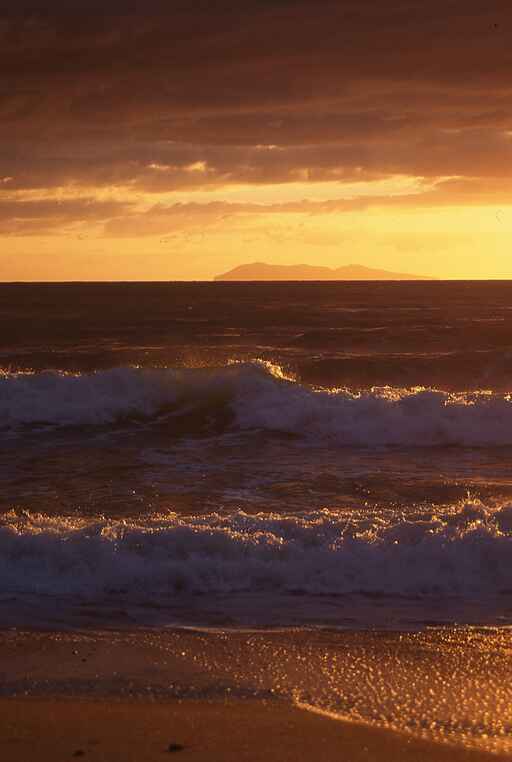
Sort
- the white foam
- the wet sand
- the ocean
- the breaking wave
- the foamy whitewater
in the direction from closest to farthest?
1. the wet sand
2. the ocean
3. the foamy whitewater
4. the white foam
5. the breaking wave

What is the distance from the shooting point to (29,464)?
1515 cm

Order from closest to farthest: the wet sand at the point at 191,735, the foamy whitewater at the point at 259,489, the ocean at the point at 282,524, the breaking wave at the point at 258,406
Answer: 1. the wet sand at the point at 191,735
2. the ocean at the point at 282,524
3. the foamy whitewater at the point at 259,489
4. the breaking wave at the point at 258,406

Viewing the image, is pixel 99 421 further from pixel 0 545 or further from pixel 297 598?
pixel 297 598

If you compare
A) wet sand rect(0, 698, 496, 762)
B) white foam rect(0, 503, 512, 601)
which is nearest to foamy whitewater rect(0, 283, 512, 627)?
white foam rect(0, 503, 512, 601)

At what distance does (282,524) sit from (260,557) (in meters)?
0.78

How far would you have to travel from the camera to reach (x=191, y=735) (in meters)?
5.46

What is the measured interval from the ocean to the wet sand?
261 mm

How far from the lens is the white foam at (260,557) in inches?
337

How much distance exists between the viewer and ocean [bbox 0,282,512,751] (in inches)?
267

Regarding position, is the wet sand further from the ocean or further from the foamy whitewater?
the foamy whitewater

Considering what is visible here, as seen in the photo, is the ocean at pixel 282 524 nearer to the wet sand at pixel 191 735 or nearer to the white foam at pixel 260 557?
the white foam at pixel 260 557

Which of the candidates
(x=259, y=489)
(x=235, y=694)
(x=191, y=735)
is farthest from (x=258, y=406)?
(x=191, y=735)

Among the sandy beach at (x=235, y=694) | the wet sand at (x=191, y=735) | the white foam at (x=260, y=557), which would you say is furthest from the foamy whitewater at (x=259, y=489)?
the wet sand at (x=191, y=735)

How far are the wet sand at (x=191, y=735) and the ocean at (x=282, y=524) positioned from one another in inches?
10.3
